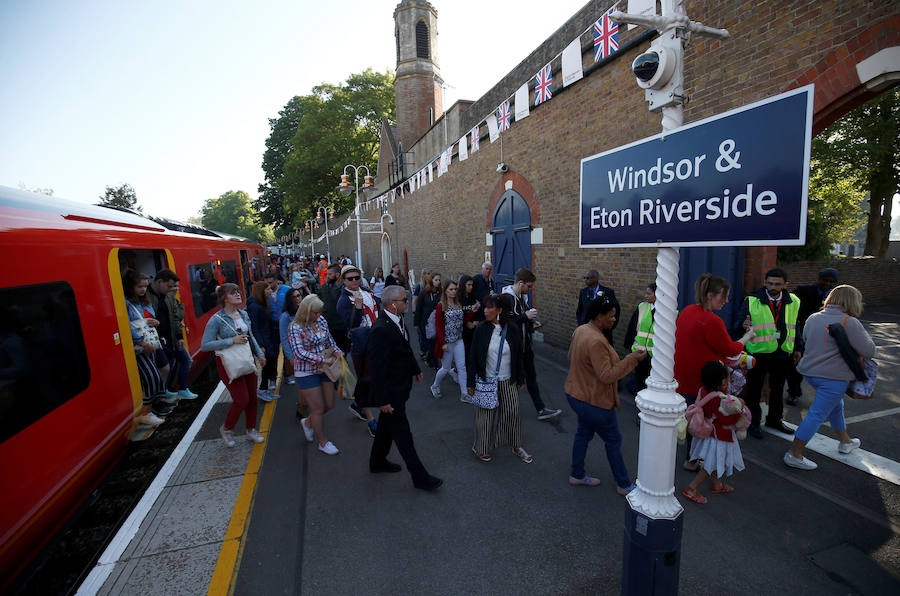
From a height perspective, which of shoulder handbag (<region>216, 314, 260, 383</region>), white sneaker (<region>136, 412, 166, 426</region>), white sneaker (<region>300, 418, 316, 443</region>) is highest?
shoulder handbag (<region>216, 314, 260, 383</region>)

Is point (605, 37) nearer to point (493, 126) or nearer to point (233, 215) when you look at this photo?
point (493, 126)

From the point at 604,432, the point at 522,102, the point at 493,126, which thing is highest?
the point at 522,102

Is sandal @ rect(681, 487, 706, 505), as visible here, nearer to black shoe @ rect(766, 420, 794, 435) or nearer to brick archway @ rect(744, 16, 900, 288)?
black shoe @ rect(766, 420, 794, 435)

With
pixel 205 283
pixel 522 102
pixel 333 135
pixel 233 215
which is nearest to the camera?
pixel 522 102

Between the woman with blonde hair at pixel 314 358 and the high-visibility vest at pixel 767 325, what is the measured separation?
14.4 ft

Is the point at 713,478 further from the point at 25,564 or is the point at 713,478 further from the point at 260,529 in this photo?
the point at 25,564

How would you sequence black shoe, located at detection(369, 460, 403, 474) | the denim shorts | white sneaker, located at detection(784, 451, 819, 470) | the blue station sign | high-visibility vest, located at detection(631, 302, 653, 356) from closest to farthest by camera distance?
the blue station sign → white sneaker, located at detection(784, 451, 819, 470) → black shoe, located at detection(369, 460, 403, 474) → the denim shorts → high-visibility vest, located at detection(631, 302, 653, 356)

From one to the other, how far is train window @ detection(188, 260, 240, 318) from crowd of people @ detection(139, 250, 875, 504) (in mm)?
2182

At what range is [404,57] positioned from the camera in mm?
21953

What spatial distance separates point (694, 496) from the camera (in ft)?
11.5

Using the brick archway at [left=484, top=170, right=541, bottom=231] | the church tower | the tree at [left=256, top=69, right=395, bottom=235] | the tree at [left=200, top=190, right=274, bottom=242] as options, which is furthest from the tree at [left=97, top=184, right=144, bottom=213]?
the tree at [left=200, top=190, right=274, bottom=242]

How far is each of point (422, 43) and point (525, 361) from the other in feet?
72.6

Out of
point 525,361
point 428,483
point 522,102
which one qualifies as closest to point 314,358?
point 428,483

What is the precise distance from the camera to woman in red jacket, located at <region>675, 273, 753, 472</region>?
359 cm
